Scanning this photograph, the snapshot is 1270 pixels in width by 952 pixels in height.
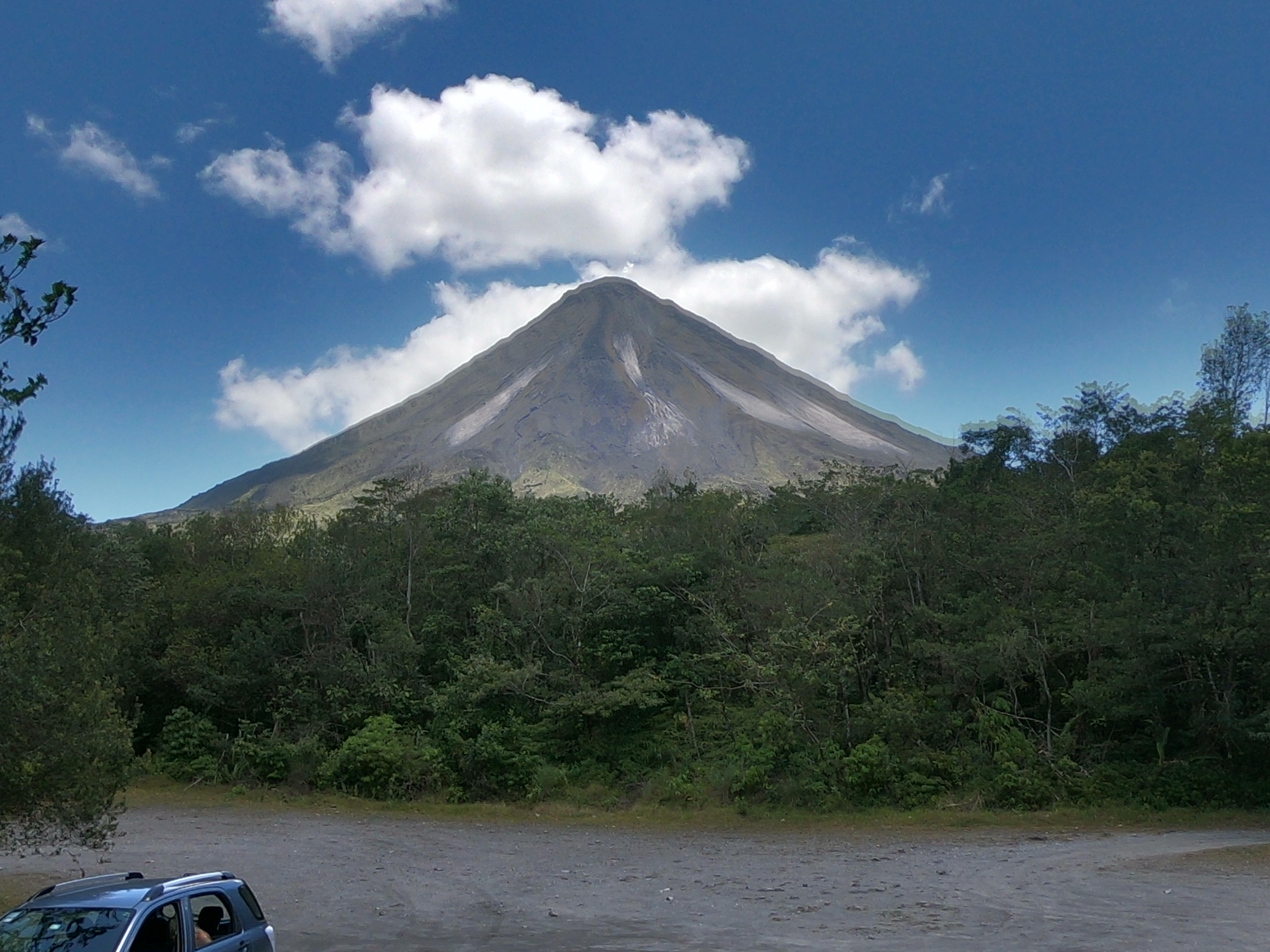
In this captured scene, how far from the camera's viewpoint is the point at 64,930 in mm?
5293

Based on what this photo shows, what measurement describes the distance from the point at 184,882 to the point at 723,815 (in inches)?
633

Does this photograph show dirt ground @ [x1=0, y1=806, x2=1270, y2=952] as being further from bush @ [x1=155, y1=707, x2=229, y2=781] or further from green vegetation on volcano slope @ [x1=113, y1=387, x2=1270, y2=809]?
bush @ [x1=155, y1=707, x2=229, y2=781]

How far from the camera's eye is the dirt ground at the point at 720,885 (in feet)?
29.6

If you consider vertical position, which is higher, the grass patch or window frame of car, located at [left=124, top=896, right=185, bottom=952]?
window frame of car, located at [left=124, top=896, right=185, bottom=952]

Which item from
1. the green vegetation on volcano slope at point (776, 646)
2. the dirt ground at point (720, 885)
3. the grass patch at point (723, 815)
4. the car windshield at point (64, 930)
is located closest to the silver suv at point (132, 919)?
the car windshield at point (64, 930)

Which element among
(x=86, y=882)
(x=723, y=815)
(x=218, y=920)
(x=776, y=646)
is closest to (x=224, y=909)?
(x=218, y=920)

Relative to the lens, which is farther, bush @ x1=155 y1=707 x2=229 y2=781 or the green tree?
bush @ x1=155 y1=707 x2=229 y2=781

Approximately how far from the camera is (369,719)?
24656 millimetres

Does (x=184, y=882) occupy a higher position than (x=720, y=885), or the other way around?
(x=184, y=882)

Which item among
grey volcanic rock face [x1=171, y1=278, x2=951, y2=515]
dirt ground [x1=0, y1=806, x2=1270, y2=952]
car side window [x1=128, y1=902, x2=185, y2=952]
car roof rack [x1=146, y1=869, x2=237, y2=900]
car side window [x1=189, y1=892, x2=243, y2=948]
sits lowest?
dirt ground [x1=0, y1=806, x2=1270, y2=952]

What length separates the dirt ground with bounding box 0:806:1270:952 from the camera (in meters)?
9.02

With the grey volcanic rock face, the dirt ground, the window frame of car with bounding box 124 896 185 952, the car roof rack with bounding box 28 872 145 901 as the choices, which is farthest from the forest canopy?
the grey volcanic rock face

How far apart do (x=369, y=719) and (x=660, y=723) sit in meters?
7.91

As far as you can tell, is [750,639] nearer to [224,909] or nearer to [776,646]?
[776,646]
